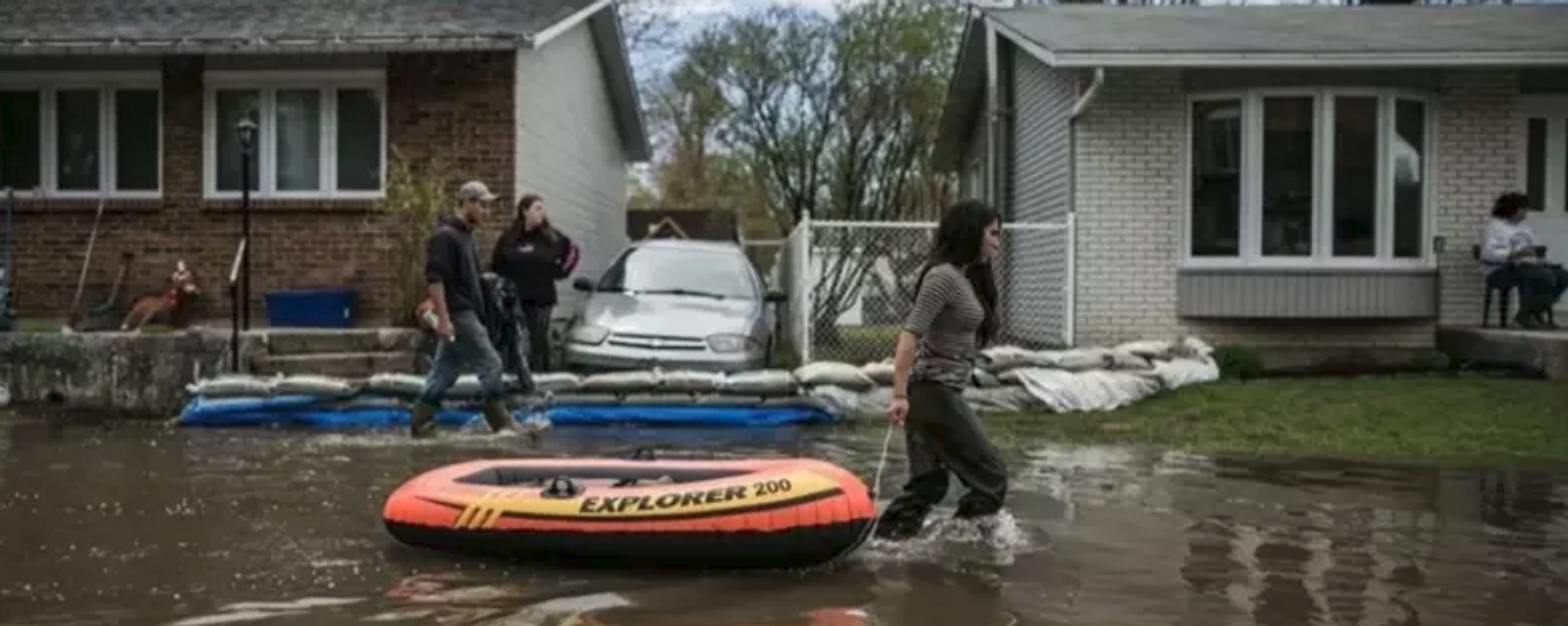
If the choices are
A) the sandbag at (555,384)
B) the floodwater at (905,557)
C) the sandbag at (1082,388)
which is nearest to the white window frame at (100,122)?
the sandbag at (555,384)

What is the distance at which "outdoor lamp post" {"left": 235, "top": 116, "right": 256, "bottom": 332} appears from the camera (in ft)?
47.9

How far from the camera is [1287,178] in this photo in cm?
1481

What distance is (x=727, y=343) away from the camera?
13.1 metres

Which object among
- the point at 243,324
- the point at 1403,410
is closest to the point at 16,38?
the point at 243,324

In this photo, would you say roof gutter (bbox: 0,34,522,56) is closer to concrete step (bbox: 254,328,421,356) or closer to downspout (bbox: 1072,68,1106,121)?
concrete step (bbox: 254,328,421,356)

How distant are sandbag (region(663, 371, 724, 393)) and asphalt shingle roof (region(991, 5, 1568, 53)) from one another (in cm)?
504

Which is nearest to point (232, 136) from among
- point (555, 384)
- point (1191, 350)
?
point (555, 384)

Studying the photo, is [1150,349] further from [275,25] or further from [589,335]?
[275,25]

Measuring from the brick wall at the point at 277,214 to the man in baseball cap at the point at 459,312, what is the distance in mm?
5632

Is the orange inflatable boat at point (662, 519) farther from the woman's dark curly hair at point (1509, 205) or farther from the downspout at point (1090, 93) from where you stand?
the woman's dark curly hair at point (1509, 205)

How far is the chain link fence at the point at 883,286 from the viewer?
590 inches

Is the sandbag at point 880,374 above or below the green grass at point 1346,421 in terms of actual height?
above

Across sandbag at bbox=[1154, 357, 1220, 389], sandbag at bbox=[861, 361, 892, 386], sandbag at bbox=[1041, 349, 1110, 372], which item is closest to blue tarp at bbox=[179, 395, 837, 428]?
sandbag at bbox=[861, 361, 892, 386]

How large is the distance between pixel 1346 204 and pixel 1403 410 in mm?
3575
